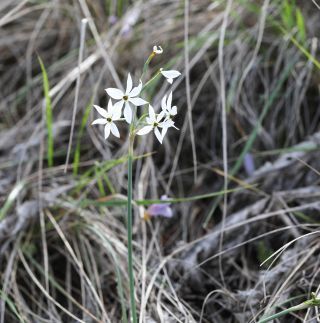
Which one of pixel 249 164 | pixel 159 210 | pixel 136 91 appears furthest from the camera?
pixel 249 164

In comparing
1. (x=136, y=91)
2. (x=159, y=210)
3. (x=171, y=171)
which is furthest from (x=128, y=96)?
(x=171, y=171)

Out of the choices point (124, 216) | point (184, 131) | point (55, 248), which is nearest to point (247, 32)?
point (184, 131)

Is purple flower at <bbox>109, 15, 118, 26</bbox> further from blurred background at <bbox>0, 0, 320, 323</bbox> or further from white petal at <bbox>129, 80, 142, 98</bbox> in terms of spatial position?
white petal at <bbox>129, 80, 142, 98</bbox>

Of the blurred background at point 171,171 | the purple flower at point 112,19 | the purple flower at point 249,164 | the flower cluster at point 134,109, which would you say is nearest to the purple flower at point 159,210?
the blurred background at point 171,171

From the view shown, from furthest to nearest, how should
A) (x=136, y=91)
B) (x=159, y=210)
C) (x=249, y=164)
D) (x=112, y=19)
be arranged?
1. (x=112, y=19)
2. (x=249, y=164)
3. (x=159, y=210)
4. (x=136, y=91)

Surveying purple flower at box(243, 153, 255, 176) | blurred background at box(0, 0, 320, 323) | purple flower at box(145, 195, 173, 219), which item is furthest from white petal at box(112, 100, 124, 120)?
purple flower at box(243, 153, 255, 176)

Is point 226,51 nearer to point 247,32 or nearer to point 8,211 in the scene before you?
point 247,32

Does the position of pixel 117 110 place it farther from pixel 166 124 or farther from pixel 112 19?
pixel 112 19
